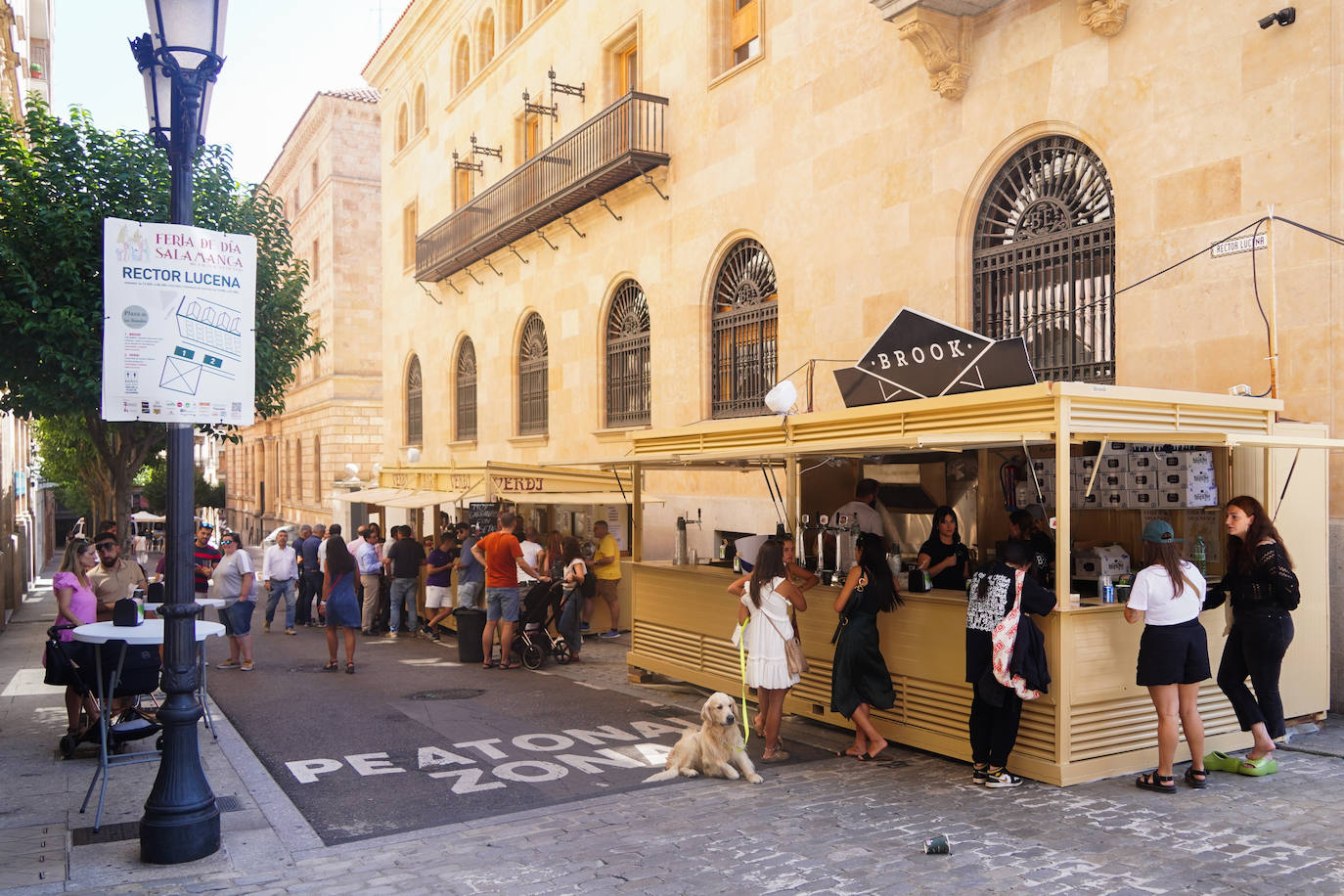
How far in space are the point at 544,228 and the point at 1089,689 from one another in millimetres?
16926

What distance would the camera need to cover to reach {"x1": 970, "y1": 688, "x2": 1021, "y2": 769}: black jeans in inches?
281

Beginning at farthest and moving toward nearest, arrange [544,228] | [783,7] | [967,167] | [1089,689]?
[544,228]
[783,7]
[967,167]
[1089,689]

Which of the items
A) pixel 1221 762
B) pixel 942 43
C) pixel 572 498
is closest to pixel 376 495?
pixel 572 498

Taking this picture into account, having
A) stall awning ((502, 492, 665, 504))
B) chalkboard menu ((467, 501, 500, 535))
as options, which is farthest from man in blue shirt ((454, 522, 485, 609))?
stall awning ((502, 492, 665, 504))

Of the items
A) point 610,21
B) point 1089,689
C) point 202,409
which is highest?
point 610,21

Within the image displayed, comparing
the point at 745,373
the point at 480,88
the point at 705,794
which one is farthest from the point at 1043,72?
the point at 480,88

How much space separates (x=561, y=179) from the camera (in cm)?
2044

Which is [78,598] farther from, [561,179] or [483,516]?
[561,179]

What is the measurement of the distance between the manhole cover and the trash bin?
6.59 ft

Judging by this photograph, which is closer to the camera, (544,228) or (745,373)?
(745,373)

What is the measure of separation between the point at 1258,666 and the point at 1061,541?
67.3 inches

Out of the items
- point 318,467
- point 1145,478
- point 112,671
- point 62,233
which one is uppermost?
point 62,233

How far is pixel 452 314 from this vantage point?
89.9ft

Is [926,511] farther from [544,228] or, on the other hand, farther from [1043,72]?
[544,228]
